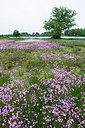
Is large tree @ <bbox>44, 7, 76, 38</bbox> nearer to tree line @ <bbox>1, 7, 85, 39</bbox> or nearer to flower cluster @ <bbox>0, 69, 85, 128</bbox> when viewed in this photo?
tree line @ <bbox>1, 7, 85, 39</bbox>

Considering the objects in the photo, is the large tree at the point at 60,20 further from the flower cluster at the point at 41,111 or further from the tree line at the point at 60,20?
the flower cluster at the point at 41,111

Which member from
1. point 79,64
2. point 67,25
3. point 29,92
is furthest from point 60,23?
point 29,92

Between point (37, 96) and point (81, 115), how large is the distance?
4.61ft

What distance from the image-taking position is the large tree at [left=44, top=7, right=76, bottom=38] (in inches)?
1866

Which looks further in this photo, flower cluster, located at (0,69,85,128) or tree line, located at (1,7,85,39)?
tree line, located at (1,7,85,39)

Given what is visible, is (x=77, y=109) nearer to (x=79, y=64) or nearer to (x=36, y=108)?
(x=36, y=108)

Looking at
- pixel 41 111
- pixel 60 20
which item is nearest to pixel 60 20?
pixel 60 20

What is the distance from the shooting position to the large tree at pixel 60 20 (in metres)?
47.4

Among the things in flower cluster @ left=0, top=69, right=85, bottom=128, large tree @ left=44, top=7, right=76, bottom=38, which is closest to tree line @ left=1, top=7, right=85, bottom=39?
large tree @ left=44, top=7, right=76, bottom=38

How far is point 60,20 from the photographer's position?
4803 centimetres

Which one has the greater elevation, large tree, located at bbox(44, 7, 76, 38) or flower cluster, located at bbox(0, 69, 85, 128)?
large tree, located at bbox(44, 7, 76, 38)

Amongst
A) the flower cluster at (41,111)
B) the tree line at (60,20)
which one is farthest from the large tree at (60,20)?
the flower cluster at (41,111)

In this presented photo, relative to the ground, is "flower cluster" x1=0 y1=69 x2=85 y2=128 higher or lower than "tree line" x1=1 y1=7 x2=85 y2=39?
lower

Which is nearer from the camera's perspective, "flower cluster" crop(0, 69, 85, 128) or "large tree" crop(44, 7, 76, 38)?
"flower cluster" crop(0, 69, 85, 128)
